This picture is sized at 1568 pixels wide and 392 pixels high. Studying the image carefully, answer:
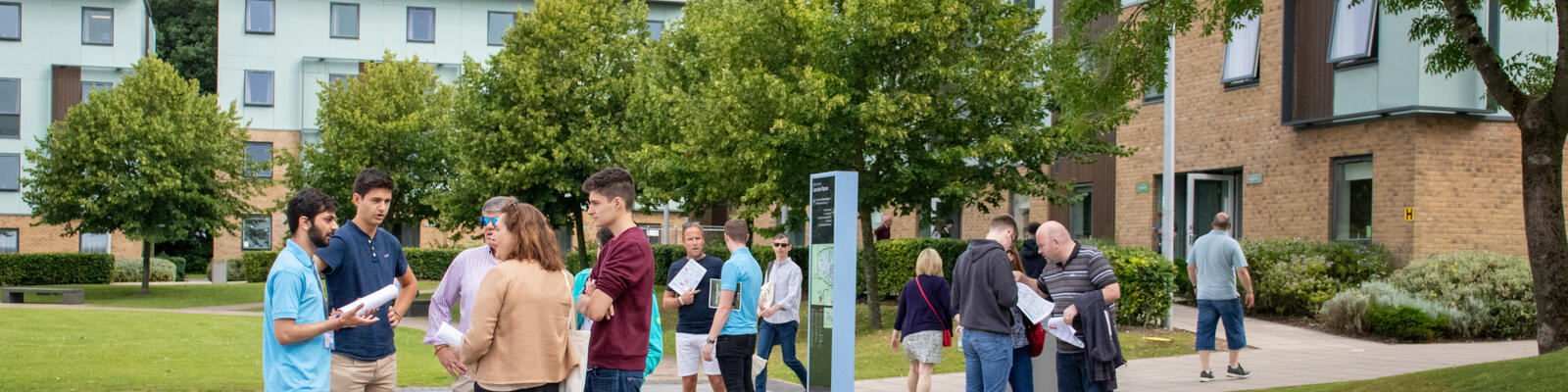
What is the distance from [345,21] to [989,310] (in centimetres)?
4655

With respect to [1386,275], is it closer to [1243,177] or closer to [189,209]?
[1243,177]

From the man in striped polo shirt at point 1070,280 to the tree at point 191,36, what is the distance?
60194 mm

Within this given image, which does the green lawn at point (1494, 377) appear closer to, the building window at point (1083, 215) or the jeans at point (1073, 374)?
the jeans at point (1073, 374)

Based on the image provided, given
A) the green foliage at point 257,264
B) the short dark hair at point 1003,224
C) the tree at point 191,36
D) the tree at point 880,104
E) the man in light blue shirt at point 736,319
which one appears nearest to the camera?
the short dark hair at point 1003,224

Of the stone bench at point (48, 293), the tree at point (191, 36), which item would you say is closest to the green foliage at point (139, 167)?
the stone bench at point (48, 293)

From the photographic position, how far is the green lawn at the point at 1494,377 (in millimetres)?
8859

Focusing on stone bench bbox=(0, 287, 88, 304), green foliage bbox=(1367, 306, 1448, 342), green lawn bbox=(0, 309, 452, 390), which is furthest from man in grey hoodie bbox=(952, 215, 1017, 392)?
stone bench bbox=(0, 287, 88, 304)

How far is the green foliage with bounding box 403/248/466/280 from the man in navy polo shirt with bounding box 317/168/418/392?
43270 millimetres

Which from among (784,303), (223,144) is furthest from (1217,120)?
(223,144)

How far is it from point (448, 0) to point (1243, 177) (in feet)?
119

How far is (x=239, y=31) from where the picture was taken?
50.6 meters

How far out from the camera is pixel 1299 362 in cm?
1504

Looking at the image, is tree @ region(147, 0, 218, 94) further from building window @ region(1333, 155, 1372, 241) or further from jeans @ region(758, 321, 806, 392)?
jeans @ region(758, 321, 806, 392)

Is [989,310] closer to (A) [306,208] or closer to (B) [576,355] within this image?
(B) [576,355]
